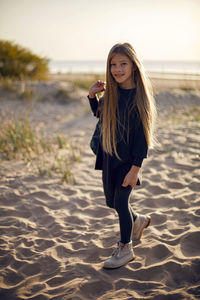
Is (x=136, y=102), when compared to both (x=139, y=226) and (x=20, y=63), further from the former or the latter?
(x=20, y=63)

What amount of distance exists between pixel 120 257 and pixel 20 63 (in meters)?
10.1

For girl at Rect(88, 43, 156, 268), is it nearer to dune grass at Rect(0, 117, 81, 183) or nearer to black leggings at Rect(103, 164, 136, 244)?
black leggings at Rect(103, 164, 136, 244)

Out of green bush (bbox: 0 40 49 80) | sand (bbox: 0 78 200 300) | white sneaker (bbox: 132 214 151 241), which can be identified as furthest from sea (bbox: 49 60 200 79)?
white sneaker (bbox: 132 214 151 241)

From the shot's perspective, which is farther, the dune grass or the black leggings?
the dune grass

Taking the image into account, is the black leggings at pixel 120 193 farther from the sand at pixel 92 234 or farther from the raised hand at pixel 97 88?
the raised hand at pixel 97 88

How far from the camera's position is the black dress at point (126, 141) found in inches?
73.5

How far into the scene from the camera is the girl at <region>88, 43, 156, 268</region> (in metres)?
1.88

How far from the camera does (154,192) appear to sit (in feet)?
10.7

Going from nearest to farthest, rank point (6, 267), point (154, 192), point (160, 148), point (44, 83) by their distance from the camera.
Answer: point (6, 267) < point (154, 192) < point (160, 148) < point (44, 83)

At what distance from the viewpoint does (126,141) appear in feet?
6.30

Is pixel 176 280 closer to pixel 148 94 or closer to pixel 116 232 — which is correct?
pixel 116 232

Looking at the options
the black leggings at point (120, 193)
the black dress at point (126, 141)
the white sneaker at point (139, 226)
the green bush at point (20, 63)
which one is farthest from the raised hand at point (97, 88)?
the green bush at point (20, 63)

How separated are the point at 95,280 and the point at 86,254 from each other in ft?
1.09

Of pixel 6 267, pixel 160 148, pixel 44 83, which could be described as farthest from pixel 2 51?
pixel 6 267
